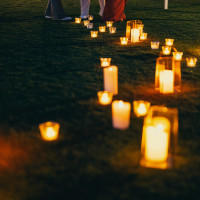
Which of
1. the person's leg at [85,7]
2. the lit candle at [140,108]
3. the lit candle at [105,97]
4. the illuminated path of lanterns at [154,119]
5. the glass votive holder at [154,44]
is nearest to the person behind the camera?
the illuminated path of lanterns at [154,119]

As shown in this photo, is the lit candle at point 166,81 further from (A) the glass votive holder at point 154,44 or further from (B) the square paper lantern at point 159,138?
(A) the glass votive holder at point 154,44

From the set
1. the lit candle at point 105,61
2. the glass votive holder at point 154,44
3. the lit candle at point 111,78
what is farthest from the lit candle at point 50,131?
the glass votive holder at point 154,44

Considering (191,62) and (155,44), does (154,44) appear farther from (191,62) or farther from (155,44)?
(191,62)

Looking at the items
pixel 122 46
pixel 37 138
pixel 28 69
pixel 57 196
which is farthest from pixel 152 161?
pixel 122 46

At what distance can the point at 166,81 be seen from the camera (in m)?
3.58

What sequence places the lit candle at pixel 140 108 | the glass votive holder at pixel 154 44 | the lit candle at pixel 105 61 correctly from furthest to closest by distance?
the glass votive holder at pixel 154 44, the lit candle at pixel 105 61, the lit candle at pixel 140 108

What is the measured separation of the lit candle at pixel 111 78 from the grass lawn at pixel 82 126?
0.53ft

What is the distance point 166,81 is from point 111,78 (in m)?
0.69

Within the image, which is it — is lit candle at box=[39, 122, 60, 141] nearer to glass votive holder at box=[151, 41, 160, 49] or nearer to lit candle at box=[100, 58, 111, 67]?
lit candle at box=[100, 58, 111, 67]

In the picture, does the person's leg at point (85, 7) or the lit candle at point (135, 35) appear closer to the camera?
the lit candle at point (135, 35)

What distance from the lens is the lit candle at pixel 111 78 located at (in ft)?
11.5

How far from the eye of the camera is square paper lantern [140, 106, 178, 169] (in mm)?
2229

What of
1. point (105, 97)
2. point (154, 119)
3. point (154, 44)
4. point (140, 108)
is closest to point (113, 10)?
point (154, 44)

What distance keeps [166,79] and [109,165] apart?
5.24 feet
